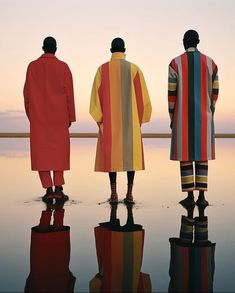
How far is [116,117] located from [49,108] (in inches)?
36.7

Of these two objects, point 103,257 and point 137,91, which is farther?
point 137,91

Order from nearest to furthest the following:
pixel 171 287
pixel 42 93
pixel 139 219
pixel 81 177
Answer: pixel 171 287
pixel 139 219
pixel 42 93
pixel 81 177

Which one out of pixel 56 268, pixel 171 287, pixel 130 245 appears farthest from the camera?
pixel 130 245

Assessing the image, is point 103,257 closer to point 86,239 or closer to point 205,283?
point 86,239

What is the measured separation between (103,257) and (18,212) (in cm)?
216

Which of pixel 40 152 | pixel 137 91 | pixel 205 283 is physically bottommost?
pixel 205 283

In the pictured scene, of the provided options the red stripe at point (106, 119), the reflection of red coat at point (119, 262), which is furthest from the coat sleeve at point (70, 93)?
the reflection of red coat at point (119, 262)

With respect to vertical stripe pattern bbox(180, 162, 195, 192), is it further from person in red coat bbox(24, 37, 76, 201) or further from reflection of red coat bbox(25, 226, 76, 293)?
reflection of red coat bbox(25, 226, 76, 293)

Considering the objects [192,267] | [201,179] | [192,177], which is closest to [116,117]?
[192,177]

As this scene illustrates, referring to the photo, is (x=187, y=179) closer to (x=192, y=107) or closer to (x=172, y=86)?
(x=192, y=107)

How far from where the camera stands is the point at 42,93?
671 centimetres

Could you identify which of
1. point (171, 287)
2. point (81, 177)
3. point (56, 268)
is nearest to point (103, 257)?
point (56, 268)

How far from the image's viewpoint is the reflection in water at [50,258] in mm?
2762

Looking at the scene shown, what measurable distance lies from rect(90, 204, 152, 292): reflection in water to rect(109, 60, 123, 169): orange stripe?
5.19 ft
